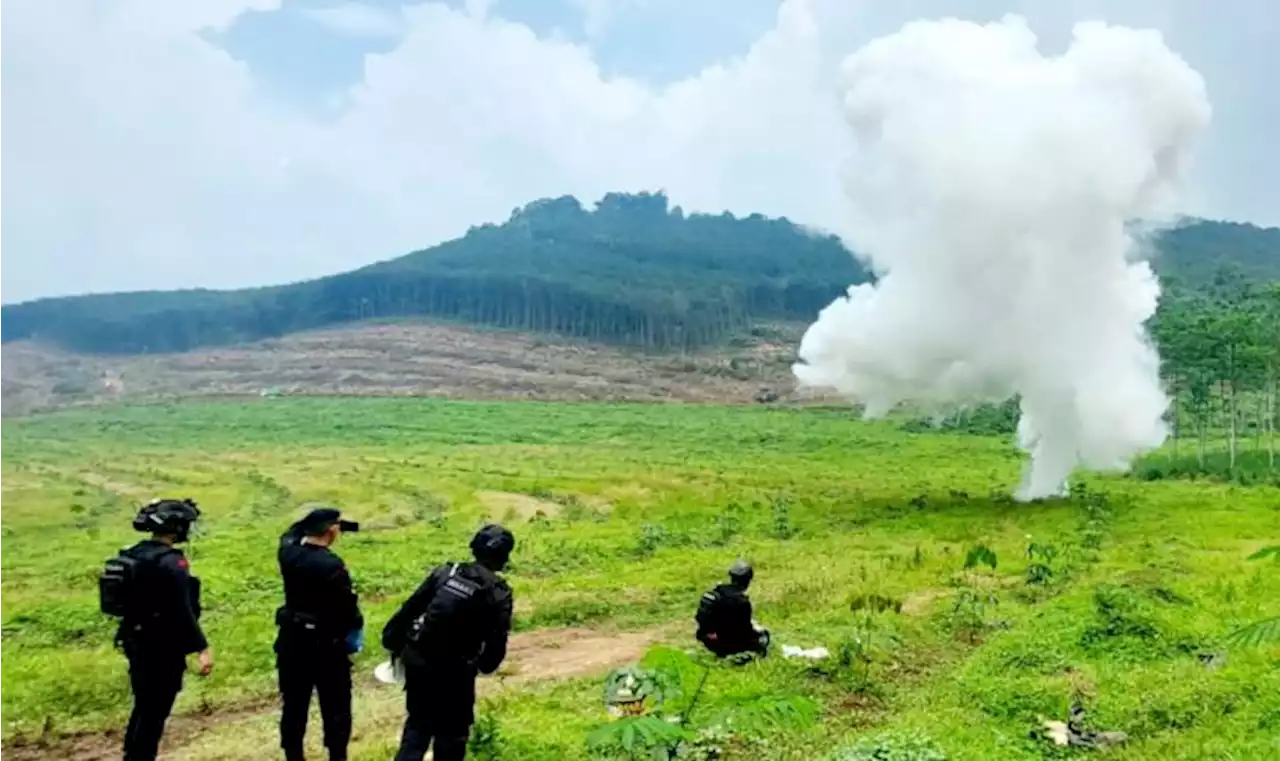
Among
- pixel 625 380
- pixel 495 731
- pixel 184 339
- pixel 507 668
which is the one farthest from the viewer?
pixel 184 339

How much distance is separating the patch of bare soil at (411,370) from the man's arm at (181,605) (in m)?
97.3

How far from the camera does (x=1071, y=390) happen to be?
36.8 metres

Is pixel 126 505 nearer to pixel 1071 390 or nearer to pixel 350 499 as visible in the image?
pixel 350 499

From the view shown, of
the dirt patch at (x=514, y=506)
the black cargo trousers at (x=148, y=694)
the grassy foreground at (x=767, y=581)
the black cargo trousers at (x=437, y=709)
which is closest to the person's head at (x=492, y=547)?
the black cargo trousers at (x=437, y=709)

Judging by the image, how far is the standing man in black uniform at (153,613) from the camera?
7359mm

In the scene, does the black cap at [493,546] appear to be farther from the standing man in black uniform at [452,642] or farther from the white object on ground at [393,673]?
the white object on ground at [393,673]

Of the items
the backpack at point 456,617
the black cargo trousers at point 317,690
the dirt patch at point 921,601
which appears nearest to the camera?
the backpack at point 456,617

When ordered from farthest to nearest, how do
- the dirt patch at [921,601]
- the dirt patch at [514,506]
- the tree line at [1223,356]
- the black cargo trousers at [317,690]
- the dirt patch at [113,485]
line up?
the tree line at [1223,356]
the dirt patch at [113,485]
the dirt patch at [514,506]
the dirt patch at [921,601]
the black cargo trousers at [317,690]

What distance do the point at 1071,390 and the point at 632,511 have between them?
15154 mm

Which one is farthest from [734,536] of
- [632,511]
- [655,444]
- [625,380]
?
[625,380]

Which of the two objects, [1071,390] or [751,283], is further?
[751,283]

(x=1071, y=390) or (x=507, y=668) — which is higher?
(x=1071, y=390)

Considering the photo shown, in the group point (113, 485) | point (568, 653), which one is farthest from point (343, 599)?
point (113, 485)

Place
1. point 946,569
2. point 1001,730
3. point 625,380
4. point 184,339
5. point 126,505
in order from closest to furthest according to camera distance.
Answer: point 1001,730 < point 946,569 < point 126,505 < point 625,380 < point 184,339
